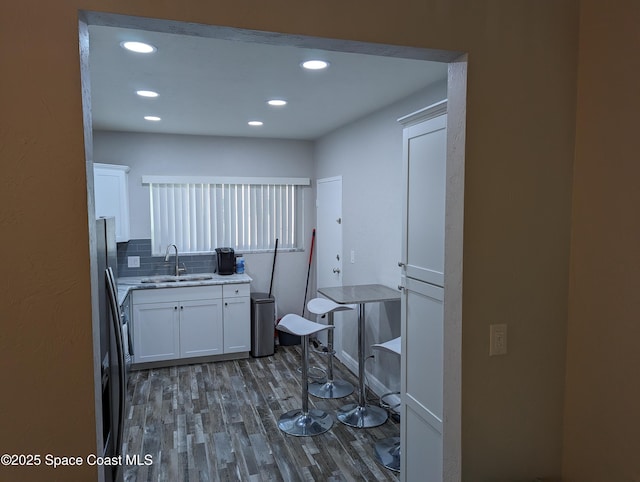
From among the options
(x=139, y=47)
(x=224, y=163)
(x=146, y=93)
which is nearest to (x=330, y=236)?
(x=224, y=163)

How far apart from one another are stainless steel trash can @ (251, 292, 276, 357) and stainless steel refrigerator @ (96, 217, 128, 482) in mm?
3144

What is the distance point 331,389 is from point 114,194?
296cm

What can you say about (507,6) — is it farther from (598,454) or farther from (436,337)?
(598,454)

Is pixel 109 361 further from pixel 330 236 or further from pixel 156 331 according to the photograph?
pixel 330 236

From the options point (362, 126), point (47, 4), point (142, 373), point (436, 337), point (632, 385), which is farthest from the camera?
point (142, 373)

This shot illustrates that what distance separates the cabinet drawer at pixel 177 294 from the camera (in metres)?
4.47

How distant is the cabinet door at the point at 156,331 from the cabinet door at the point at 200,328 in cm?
7

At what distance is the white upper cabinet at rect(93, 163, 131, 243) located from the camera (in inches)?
165

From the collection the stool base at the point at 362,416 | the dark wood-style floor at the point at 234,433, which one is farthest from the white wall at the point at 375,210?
the dark wood-style floor at the point at 234,433

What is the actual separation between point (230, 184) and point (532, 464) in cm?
440

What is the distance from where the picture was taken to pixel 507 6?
1525 millimetres

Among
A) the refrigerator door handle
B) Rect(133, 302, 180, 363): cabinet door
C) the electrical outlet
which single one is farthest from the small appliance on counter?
the electrical outlet

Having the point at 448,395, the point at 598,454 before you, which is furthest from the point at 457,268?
the point at 598,454

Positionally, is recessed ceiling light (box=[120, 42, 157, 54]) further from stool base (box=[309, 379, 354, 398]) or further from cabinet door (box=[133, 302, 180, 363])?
stool base (box=[309, 379, 354, 398])
